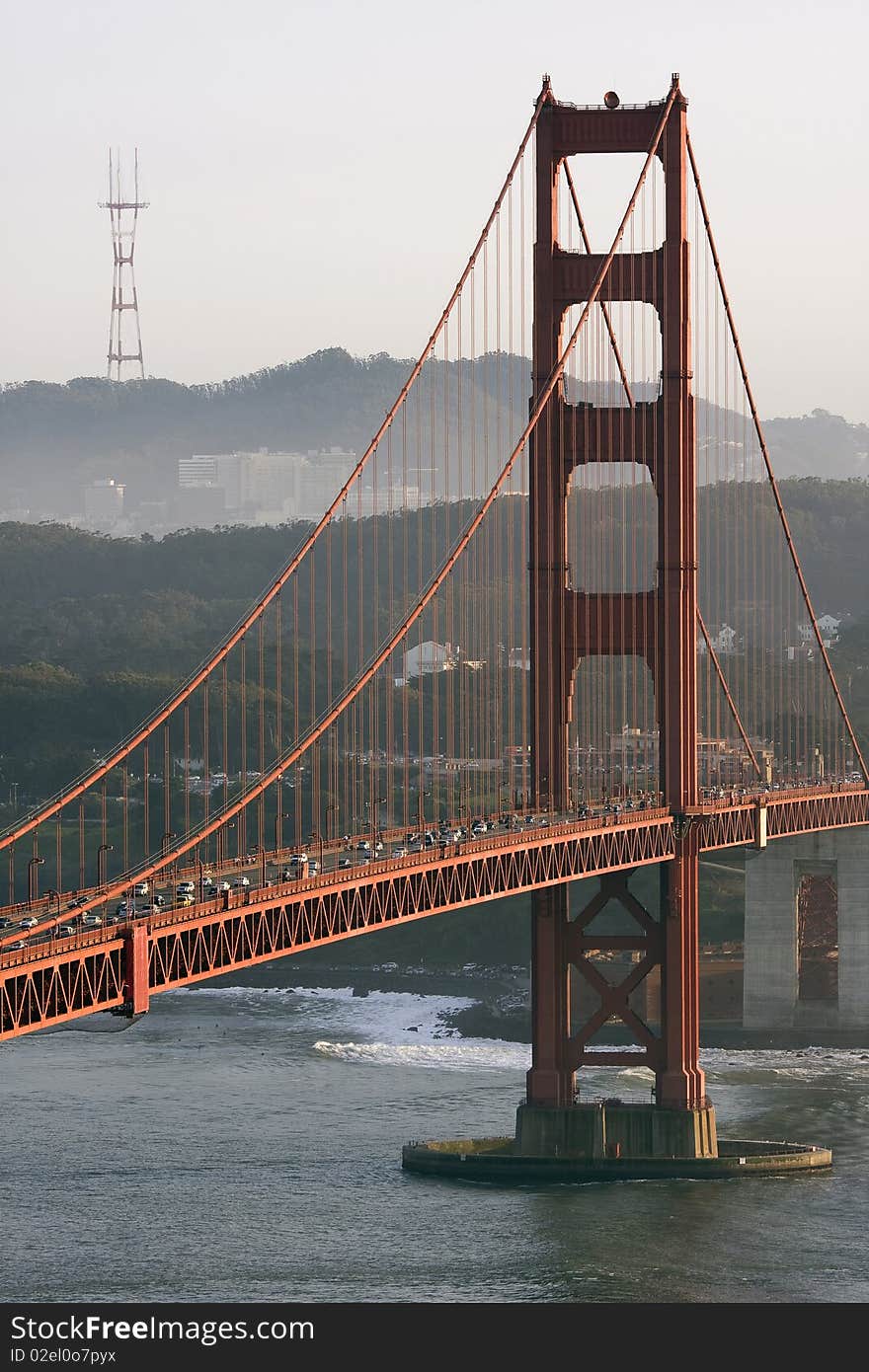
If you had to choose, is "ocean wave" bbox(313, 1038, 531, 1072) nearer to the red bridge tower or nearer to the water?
the water

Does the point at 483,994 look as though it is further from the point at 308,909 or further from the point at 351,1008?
the point at 308,909

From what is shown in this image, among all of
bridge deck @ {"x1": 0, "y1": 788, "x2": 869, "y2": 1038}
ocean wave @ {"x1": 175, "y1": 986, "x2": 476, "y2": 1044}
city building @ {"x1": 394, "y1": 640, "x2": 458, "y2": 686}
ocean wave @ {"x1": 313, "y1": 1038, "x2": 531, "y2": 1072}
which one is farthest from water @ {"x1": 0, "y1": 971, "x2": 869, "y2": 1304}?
city building @ {"x1": 394, "y1": 640, "x2": 458, "y2": 686}

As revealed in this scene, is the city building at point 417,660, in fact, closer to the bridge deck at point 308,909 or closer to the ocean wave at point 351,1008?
the ocean wave at point 351,1008

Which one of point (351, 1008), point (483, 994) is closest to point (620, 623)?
point (351, 1008)
